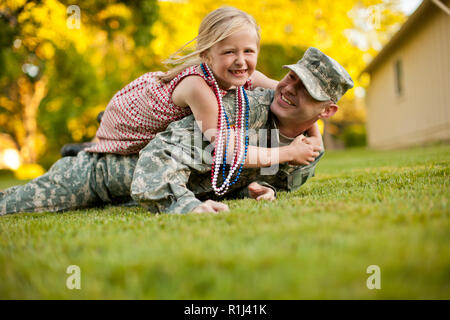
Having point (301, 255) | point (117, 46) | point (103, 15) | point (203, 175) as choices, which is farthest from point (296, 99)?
point (117, 46)

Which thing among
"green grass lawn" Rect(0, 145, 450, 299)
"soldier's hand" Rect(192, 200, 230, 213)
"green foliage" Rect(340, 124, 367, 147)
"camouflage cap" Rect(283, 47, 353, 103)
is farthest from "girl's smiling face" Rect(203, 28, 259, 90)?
"green foliage" Rect(340, 124, 367, 147)

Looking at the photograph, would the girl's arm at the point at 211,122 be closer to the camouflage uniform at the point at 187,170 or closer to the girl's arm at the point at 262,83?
the camouflage uniform at the point at 187,170

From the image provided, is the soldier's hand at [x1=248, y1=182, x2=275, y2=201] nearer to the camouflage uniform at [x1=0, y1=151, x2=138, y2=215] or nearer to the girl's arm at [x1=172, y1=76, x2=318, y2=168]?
the girl's arm at [x1=172, y1=76, x2=318, y2=168]

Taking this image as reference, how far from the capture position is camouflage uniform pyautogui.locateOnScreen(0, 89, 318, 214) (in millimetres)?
2395

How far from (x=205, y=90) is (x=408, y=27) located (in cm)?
1210

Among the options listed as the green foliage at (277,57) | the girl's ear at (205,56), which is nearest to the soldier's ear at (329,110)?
the girl's ear at (205,56)

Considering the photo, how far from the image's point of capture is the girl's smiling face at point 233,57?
8.53ft

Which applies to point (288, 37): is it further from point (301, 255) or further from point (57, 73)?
point (301, 255)

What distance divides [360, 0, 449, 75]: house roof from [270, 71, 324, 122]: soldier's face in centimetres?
932

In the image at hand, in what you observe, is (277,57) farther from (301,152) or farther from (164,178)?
(164,178)

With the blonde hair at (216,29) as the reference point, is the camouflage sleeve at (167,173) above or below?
below

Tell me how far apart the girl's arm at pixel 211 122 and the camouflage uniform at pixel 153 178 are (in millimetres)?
169

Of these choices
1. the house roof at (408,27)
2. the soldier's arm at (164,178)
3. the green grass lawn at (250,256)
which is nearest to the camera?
the green grass lawn at (250,256)

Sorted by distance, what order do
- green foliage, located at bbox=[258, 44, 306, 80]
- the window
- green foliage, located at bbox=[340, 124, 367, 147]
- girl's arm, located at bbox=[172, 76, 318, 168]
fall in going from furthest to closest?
green foliage, located at bbox=[340, 124, 367, 147] < green foliage, located at bbox=[258, 44, 306, 80] < the window < girl's arm, located at bbox=[172, 76, 318, 168]
